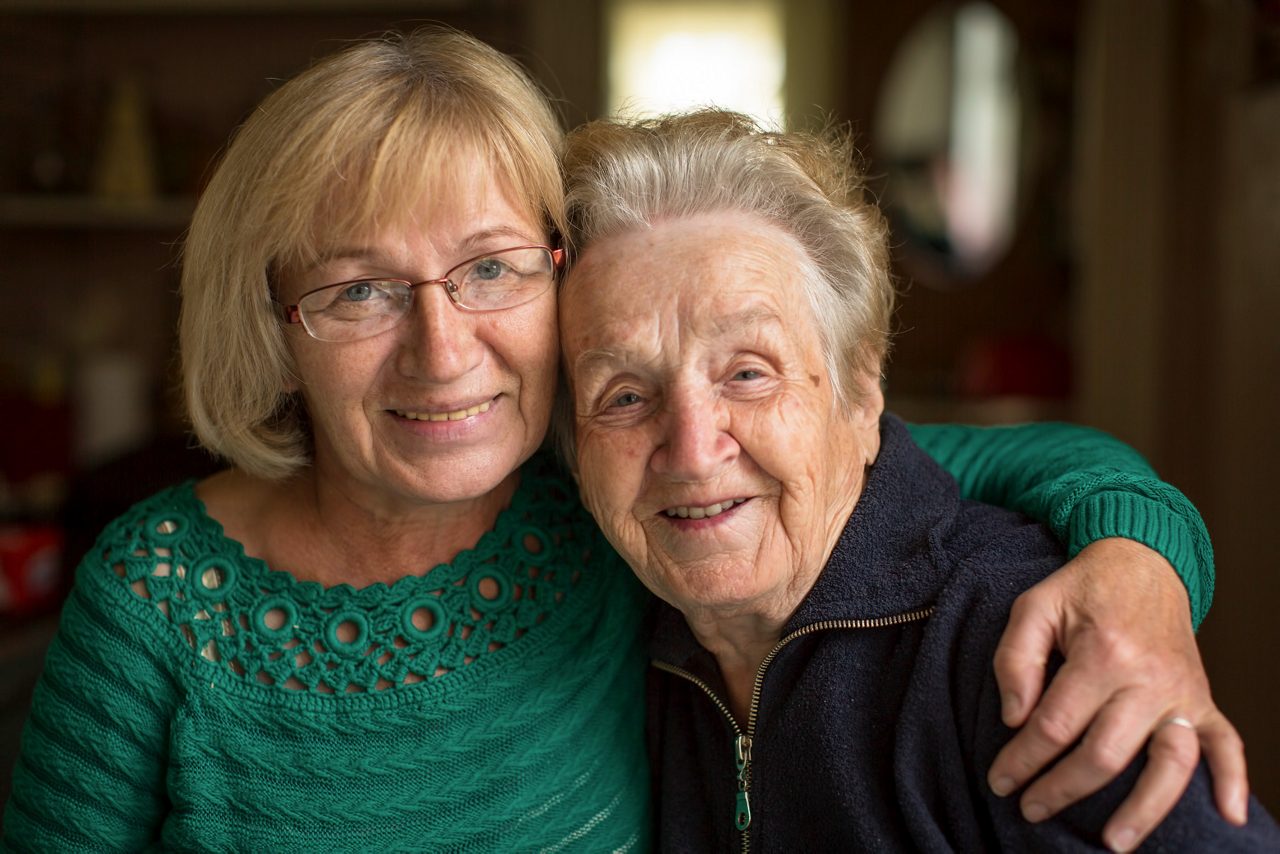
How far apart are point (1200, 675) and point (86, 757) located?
1123 mm

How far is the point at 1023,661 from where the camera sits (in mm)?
1029

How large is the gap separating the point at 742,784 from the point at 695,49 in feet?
12.2

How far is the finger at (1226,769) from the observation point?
955 mm

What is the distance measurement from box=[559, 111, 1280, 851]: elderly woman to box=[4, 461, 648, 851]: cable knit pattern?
0.53 ft

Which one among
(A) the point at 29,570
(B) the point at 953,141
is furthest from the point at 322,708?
(B) the point at 953,141

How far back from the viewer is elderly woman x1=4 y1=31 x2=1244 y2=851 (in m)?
1.24

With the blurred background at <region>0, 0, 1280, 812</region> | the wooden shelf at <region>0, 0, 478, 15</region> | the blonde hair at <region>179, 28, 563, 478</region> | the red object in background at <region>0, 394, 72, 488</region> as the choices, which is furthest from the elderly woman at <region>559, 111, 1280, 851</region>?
the red object in background at <region>0, 394, 72, 488</region>

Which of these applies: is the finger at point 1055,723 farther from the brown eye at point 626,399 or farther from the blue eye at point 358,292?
the blue eye at point 358,292

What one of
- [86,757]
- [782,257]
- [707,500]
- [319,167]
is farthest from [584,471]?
[86,757]

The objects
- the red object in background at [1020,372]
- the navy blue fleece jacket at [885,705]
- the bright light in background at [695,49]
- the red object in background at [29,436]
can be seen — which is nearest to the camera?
the navy blue fleece jacket at [885,705]

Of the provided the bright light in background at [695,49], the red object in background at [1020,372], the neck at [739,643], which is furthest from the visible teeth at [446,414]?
the bright light in background at [695,49]

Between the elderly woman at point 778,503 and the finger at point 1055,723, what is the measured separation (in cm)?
7

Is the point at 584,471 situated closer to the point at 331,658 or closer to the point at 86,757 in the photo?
the point at 331,658

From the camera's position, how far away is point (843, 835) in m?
1.20
